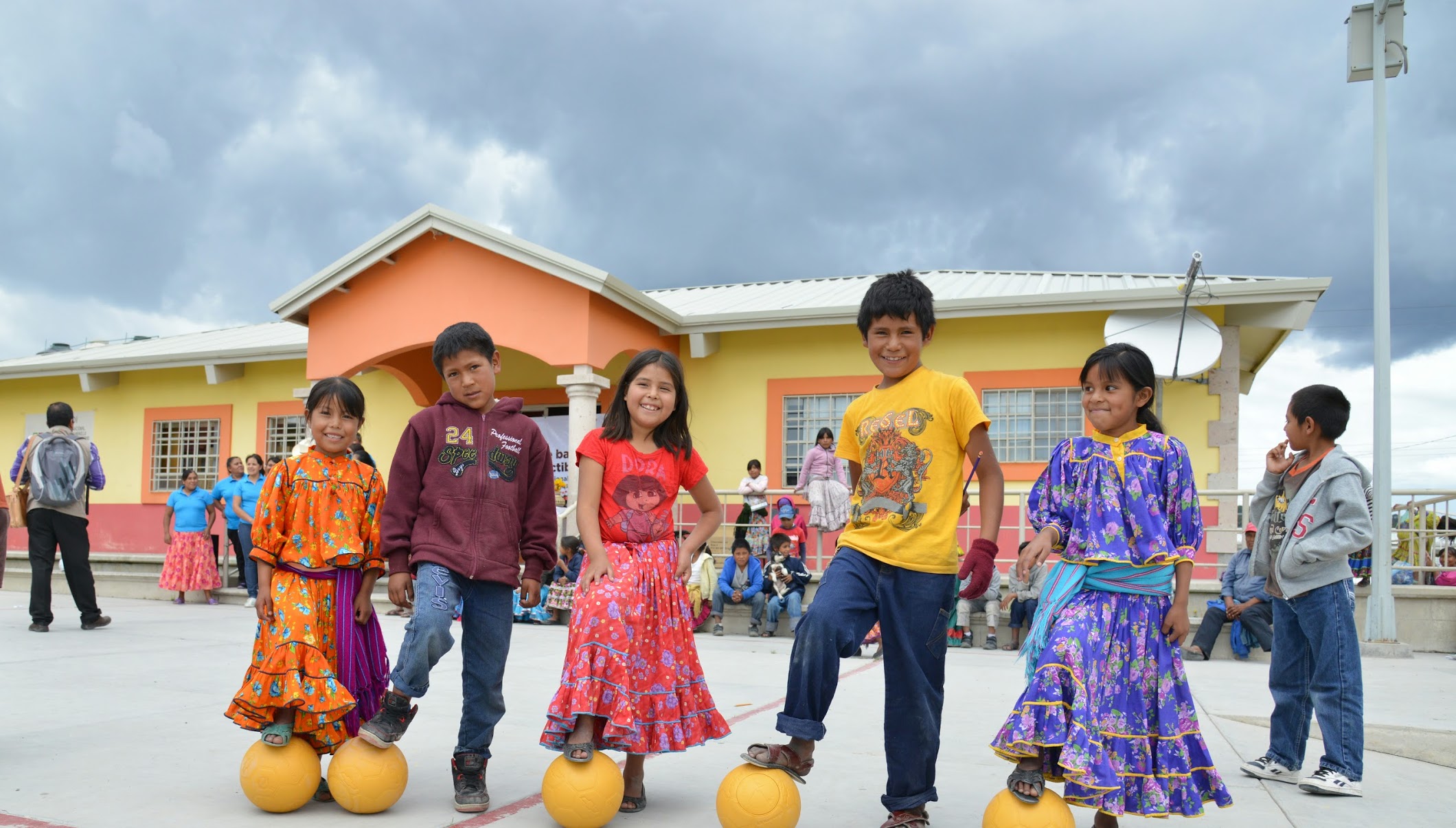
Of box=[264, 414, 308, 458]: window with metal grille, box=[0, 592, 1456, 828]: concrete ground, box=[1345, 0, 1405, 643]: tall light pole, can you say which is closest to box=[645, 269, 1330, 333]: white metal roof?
box=[1345, 0, 1405, 643]: tall light pole

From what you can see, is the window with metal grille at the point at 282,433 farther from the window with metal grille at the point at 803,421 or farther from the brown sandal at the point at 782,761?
the brown sandal at the point at 782,761

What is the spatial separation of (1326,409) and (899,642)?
2314mm

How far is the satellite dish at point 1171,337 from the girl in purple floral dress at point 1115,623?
332 inches

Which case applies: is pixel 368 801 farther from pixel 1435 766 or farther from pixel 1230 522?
pixel 1230 522

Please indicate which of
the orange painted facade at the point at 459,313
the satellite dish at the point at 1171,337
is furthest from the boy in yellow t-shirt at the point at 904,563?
the orange painted facade at the point at 459,313

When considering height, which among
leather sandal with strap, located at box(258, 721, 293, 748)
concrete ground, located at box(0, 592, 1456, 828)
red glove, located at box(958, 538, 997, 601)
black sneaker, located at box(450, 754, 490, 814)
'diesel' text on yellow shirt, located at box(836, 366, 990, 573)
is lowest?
concrete ground, located at box(0, 592, 1456, 828)

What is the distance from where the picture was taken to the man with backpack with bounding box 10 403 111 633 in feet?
27.8

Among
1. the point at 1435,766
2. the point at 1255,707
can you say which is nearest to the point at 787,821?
the point at 1435,766

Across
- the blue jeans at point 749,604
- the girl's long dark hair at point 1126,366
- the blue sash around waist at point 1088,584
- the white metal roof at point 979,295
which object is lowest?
the blue jeans at point 749,604

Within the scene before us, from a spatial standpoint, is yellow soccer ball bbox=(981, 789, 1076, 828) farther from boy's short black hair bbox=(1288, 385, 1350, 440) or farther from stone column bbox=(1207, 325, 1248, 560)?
stone column bbox=(1207, 325, 1248, 560)

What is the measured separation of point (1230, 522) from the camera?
11625 mm

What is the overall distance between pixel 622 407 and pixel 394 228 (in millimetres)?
10363

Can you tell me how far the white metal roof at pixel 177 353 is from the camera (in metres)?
16.2

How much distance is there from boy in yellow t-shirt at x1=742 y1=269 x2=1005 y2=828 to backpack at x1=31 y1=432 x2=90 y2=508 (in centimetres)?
772
